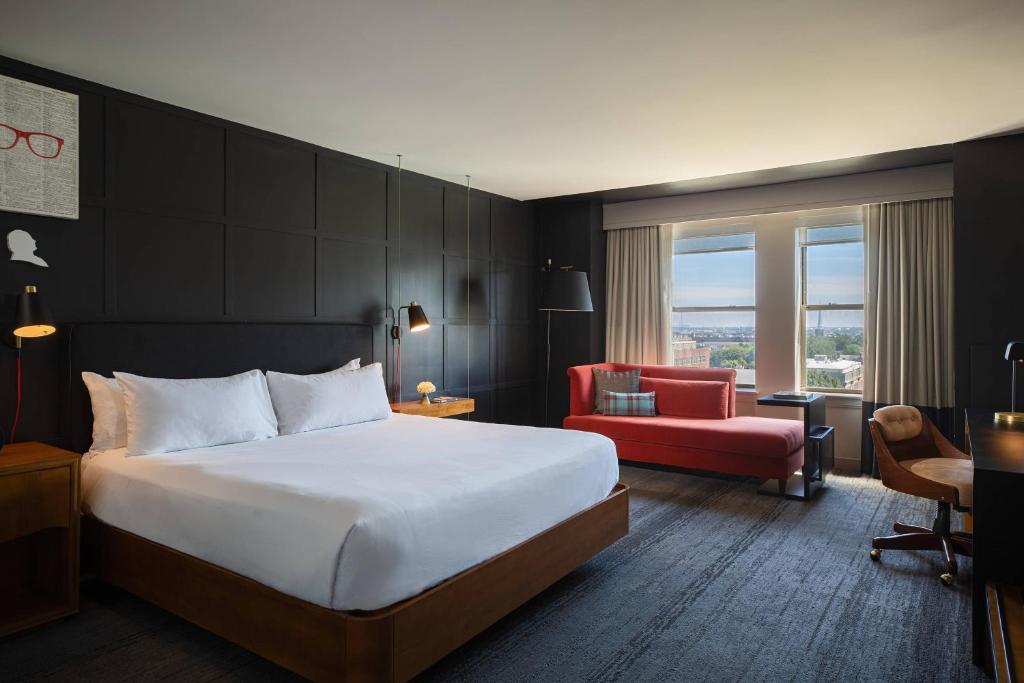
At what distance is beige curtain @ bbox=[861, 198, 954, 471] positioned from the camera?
17.2 feet

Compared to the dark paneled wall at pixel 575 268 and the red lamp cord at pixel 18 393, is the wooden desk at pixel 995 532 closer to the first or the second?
the red lamp cord at pixel 18 393

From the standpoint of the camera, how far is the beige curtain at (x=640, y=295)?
669 centimetres

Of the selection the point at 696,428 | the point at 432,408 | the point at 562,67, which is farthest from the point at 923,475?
the point at 432,408

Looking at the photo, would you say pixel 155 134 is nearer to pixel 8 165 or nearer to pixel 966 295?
pixel 8 165

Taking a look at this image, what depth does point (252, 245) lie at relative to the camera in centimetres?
418

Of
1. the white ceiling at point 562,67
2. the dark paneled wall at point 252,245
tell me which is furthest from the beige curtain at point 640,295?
the white ceiling at point 562,67

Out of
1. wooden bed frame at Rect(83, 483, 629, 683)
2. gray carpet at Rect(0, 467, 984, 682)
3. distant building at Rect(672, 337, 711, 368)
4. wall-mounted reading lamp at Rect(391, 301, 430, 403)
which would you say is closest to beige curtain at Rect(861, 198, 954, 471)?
distant building at Rect(672, 337, 711, 368)

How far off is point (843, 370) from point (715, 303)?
4.40ft

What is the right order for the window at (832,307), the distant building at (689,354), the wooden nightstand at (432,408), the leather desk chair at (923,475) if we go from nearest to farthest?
the leather desk chair at (923,475)
the wooden nightstand at (432,408)
the window at (832,307)
the distant building at (689,354)

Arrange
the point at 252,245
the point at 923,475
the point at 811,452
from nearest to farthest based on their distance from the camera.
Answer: the point at 923,475
the point at 252,245
the point at 811,452

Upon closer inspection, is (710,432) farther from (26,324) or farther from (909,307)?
(26,324)

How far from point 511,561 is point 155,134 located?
3.12 m

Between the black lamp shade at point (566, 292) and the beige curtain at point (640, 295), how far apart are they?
763 mm

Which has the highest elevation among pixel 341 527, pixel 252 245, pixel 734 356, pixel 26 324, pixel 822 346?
pixel 252 245
